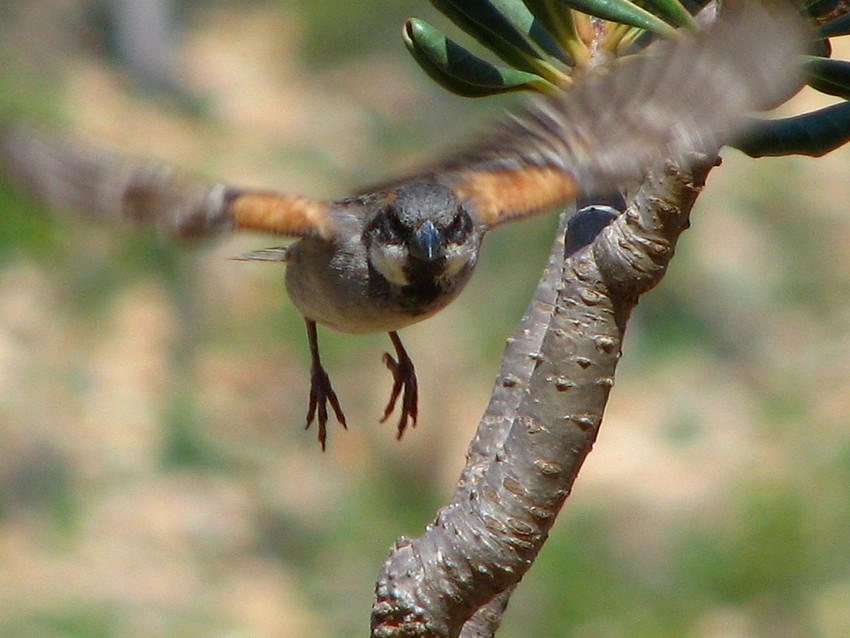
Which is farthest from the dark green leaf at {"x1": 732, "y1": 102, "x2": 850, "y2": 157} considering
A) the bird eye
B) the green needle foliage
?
the bird eye

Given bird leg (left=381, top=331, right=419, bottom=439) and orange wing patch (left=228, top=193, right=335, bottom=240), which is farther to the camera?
bird leg (left=381, top=331, right=419, bottom=439)

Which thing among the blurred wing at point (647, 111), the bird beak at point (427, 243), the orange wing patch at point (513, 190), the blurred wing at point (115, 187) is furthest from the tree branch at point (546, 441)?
the bird beak at point (427, 243)

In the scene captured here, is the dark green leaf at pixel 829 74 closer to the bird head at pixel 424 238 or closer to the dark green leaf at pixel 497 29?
the dark green leaf at pixel 497 29

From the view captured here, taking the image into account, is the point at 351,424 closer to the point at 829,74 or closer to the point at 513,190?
the point at 513,190


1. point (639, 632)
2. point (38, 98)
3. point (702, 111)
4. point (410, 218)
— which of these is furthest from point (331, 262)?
point (38, 98)

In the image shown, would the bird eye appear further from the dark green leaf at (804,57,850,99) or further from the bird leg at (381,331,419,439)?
the dark green leaf at (804,57,850,99)

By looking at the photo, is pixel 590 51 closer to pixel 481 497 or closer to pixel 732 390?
pixel 481 497

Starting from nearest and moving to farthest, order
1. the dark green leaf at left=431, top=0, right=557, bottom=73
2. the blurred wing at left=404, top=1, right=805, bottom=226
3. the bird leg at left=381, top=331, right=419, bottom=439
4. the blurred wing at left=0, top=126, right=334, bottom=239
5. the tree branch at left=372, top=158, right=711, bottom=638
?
1. the blurred wing at left=404, top=1, right=805, bottom=226
2. the tree branch at left=372, top=158, right=711, bottom=638
3. the dark green leaf at left=431, top=0, right=557, bottom=73
4. the blurred wing at left=0, top=126, right=334, bottom=239
5. the bird leg at left=381, top=331, right=419, bottom=439
